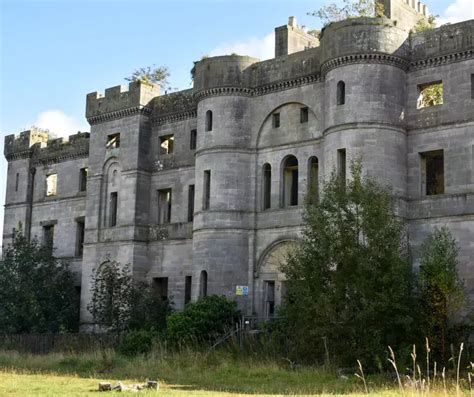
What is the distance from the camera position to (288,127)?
35812 mm

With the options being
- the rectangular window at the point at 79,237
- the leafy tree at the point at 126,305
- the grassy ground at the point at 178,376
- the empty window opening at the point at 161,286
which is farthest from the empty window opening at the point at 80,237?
the grassy ground at the point at 178,376

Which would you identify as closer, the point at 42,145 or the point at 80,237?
the point at 80,237

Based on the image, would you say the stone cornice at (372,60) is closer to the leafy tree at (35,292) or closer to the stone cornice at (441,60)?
the stone cornice at (441,60)

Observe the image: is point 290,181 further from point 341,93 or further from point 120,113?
point 120,113

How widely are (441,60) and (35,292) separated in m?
23.0

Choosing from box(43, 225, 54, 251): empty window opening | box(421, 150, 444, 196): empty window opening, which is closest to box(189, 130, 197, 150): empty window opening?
box(421, 150, 444, 196): empty window opening

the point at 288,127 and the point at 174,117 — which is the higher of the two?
the point at 174,117

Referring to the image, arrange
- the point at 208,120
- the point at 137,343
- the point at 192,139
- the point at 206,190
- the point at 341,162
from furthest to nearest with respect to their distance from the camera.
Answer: the point at 192,139 → the point at 208,120 → the point at 206,190 → the point at 137,343 → the point at 341,162

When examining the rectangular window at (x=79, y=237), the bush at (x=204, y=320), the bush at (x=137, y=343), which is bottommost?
the bush at (x=137, y=343)

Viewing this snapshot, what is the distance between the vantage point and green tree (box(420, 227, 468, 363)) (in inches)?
1021

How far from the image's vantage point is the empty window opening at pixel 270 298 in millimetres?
35344

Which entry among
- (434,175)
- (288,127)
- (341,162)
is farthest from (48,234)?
(434,175)

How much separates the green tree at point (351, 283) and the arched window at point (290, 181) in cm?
891

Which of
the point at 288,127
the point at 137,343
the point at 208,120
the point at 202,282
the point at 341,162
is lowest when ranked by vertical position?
the point at 137,343
